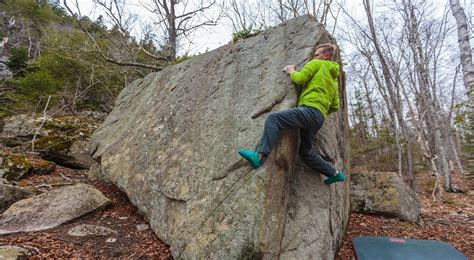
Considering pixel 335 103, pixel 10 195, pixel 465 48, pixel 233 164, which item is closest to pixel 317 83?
pixel 335 103

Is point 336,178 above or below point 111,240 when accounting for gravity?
above

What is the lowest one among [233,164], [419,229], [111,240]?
[419,229]

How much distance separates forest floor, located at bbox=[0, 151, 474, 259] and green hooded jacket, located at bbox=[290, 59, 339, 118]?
7.12 ft

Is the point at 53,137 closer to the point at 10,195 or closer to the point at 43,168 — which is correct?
the point at 43,168

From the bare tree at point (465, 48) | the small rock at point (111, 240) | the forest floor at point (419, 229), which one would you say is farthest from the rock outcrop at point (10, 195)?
the bare tree at point (465, 48)


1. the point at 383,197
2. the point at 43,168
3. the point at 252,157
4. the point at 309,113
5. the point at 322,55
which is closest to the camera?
the point at 252,157

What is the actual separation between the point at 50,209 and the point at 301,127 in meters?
3.88

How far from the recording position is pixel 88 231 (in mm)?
3414

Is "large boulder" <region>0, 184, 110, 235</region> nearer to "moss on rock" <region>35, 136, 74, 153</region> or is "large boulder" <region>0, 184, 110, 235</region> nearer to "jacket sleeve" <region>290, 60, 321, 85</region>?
"moss on rock" <region>35, 136, 74, 153</region>

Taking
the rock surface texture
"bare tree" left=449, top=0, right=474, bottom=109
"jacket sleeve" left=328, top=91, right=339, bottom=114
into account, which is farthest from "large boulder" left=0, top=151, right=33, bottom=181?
"bare tree" left=449, top=0, right=474, bottom=109

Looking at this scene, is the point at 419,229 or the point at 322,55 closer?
the point at 322,55

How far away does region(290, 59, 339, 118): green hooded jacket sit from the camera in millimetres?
3049

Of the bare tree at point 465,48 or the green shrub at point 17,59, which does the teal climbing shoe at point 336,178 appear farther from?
the green shrub at point 17,59

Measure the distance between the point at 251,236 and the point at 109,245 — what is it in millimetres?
1976
